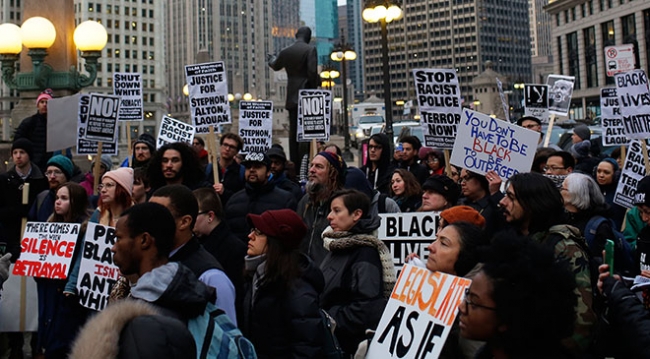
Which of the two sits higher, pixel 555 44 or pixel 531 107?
pixel 555 44

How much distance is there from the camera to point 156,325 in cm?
281

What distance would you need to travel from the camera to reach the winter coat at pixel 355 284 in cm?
536

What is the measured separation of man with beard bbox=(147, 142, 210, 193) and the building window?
316 ft

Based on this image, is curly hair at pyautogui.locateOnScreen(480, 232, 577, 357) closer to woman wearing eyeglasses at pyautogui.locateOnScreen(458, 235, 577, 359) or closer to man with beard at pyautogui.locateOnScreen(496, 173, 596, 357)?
woman wearing eyeglasses at pyautogui.locateOnScreen(458, 235, 577, 359)

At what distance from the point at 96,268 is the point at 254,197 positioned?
2531 millimetres

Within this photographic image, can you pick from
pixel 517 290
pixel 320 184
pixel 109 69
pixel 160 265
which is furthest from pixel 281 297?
pixel 109 69

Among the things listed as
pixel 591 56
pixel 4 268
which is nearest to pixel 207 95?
pixel 4 268

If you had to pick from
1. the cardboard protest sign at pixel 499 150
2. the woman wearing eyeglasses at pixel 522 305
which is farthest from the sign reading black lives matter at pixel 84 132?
the woman wearing eyeglasses at pixel 522 305

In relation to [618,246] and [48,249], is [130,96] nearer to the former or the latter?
[48,249]

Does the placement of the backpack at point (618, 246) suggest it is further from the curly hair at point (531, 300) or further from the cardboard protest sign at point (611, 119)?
the cardboard protest sign at point (611, 119)

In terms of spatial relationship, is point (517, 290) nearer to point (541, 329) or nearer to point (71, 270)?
point (541, 329)

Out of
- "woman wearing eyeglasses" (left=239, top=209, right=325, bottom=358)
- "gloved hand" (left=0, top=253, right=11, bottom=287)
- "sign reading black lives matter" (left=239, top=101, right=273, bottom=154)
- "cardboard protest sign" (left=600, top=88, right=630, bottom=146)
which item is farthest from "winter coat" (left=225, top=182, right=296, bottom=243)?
"cardboard protest sign" (left=600, top=88, right=630, bottom=146)

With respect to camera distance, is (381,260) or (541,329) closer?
(541,329)

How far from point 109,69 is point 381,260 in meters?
141
